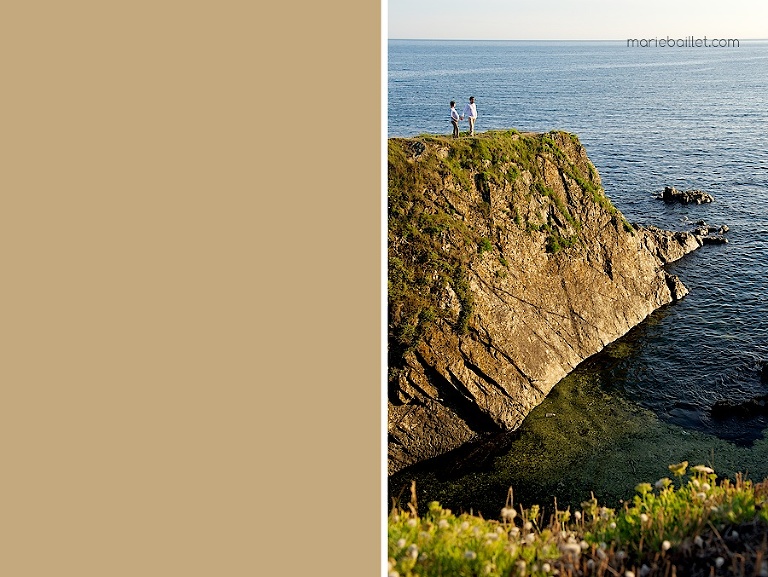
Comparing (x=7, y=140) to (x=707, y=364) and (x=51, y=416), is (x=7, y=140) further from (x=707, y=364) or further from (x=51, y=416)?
(x=707, y=364)

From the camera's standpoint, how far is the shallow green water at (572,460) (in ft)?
64.4

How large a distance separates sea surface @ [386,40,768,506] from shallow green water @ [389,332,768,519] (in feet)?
1.12

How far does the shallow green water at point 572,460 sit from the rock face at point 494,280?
33.9 inches

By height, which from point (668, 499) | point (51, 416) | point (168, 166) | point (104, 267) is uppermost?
point (168, 166)

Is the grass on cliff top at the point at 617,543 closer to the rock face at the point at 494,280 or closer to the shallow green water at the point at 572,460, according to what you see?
the shallow green water at the point at 572,460

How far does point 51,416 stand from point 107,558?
1097 millimetres

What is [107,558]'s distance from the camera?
4.63m

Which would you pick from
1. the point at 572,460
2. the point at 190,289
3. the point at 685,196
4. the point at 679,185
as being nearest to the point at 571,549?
the point at 190,289

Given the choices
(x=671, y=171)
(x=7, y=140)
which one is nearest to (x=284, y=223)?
(x=7, y=140)

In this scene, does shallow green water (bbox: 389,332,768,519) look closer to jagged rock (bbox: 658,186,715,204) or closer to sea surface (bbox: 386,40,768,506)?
sea surface (bbox: 386,40,768,506)

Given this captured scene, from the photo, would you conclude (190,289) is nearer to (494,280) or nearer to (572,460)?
(572,460)

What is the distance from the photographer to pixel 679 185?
2071 inches

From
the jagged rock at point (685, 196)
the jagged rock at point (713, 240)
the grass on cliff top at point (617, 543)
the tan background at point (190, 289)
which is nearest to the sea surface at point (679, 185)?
the jagged rock at point (713, 240)

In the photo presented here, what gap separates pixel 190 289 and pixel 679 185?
179ft
